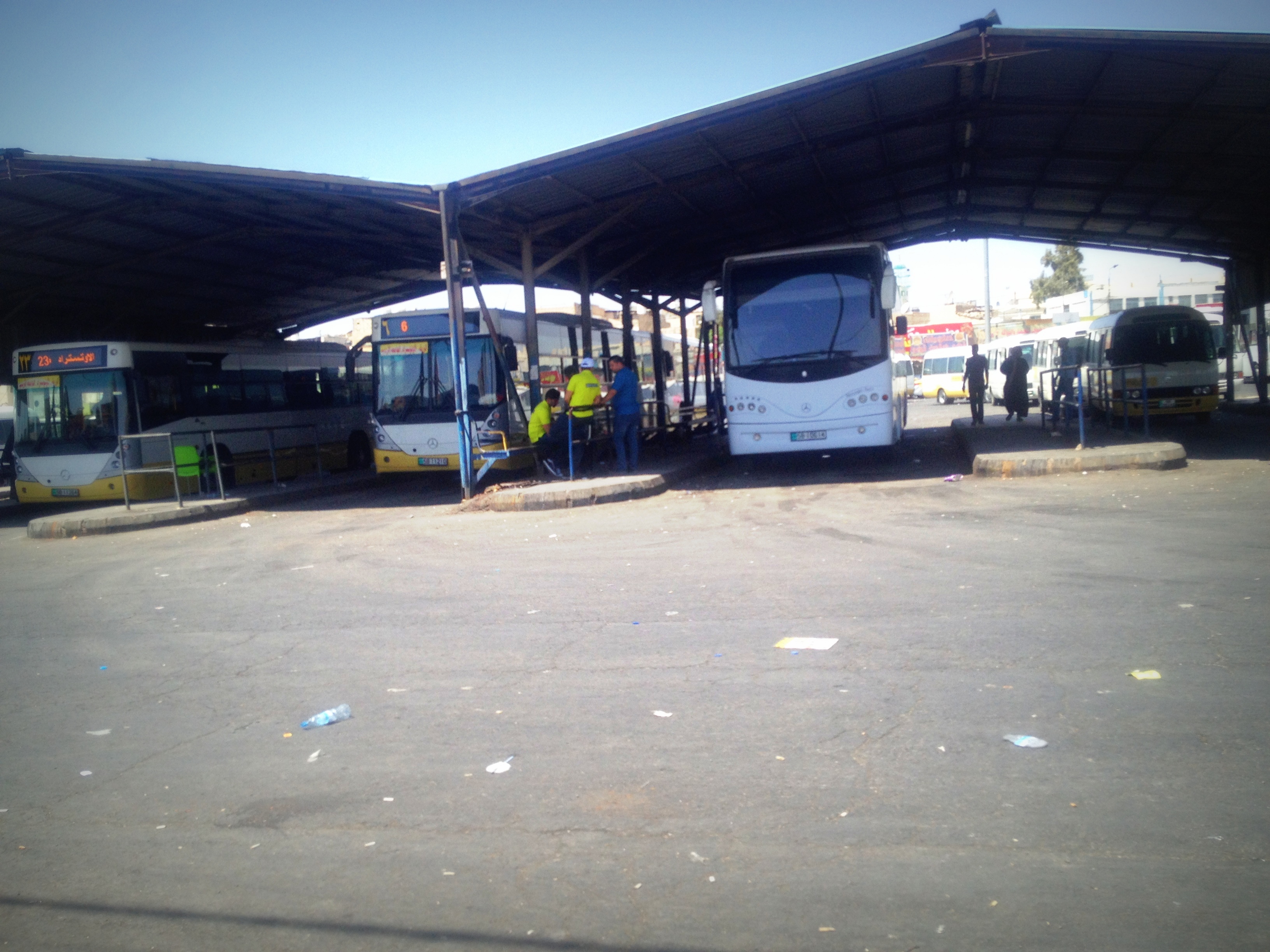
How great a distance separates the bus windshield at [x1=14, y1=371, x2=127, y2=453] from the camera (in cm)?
1939

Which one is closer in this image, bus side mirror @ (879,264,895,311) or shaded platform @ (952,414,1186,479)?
shaded platform @ (952,414,1186,479)

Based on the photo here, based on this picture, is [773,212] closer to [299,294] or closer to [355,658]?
[299,294]

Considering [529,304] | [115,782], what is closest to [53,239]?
[529,304]

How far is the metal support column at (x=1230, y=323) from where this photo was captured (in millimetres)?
32250

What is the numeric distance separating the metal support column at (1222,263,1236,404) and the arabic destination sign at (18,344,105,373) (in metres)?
31.0

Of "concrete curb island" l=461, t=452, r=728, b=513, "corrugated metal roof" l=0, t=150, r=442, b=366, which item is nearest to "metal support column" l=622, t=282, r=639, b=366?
"corrugated metal roof" l=0, t=150, r=442, b=366

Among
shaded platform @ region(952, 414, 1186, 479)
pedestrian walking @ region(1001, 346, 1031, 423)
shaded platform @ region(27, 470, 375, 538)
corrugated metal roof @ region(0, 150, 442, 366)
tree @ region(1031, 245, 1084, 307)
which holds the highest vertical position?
tree @ region(1031, 245, 1084, 307)

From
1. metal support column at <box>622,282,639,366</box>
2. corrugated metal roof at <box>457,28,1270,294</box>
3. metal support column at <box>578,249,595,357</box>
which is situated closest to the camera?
corrugated metal roof at <box>457,28,1270,294</box>

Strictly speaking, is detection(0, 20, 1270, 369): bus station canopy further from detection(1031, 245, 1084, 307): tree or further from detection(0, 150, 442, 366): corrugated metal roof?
detection(1031, 245, 1084, 307): tree

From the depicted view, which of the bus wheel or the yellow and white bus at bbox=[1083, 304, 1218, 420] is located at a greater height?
the yellow and white bus at bbox=[1083, 304, 1218, 420]

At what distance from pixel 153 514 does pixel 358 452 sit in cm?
1093

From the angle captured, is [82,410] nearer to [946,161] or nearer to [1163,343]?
[946,161]

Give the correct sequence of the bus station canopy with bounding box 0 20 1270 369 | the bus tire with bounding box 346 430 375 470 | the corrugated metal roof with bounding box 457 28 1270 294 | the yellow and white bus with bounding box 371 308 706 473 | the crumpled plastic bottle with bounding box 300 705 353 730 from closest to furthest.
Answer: the crumpled plastic bottle with bounding box 300 705 353 730 → the corrugated metal roof with bounding box 457 28 1270 294 → the bus station canopy with bounding box 0 20 1270 369 → the yellow and white bus with bounding box 371 308 706 473 → the bus tire with bounding box 346 430 375 470

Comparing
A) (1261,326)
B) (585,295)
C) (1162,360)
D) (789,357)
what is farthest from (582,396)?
(1261,326)
